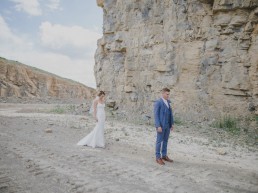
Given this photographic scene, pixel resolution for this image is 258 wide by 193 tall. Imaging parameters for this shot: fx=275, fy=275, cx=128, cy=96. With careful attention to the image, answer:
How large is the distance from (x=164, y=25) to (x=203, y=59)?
396 cm

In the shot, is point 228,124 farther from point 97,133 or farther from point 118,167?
point 118,167

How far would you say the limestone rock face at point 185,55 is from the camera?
14156mm

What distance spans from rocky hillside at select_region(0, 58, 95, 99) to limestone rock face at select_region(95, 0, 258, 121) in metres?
26.8

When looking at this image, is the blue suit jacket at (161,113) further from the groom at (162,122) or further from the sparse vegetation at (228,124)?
the sparse vegetation at (228,124)

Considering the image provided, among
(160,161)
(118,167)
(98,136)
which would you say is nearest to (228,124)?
(98,136)

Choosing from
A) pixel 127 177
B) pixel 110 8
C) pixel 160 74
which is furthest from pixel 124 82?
pixel 127 177

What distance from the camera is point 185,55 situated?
16531mm

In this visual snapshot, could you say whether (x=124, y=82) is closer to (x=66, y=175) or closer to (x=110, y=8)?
(x=110, y=8)

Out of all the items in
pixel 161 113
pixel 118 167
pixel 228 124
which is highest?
pixel 161 113

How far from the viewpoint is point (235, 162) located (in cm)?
750

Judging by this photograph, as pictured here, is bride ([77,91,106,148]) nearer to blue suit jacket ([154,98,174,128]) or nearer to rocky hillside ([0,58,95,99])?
blue suit jacket ([154,98,174,128])

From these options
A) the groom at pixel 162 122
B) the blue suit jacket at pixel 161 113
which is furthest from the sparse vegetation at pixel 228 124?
the blue suit jacket at pixel 161 113

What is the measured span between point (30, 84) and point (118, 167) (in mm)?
44126

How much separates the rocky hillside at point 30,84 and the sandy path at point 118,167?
120 ft
